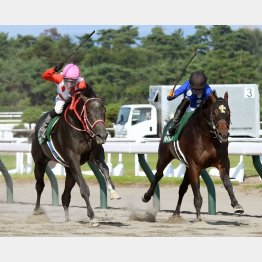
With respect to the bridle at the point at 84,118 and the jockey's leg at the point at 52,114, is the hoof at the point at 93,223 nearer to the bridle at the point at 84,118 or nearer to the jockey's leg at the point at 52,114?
the bridle at the point at 84,118

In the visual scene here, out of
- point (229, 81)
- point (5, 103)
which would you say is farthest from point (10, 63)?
point (229, 81)

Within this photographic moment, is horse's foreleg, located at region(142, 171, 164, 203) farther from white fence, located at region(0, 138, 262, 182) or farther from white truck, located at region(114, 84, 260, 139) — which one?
white truck, located at region(114, 84, 260, 139)

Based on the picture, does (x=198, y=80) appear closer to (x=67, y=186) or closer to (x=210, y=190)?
(x=210, y=190)

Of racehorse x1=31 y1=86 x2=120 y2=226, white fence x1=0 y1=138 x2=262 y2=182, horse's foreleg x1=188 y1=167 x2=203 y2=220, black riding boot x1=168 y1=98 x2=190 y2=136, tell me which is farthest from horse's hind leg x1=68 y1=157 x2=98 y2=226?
white fence x1=0 y1=138 x2=262 y2=182

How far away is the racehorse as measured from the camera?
37.4ft

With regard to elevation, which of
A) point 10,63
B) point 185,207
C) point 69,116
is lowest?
point 185,207

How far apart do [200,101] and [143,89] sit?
4636 cm

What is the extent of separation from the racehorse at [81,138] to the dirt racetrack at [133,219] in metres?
0.50

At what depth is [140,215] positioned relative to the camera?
1269 cm

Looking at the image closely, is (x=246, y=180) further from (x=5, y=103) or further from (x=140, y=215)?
(x=5, y=103)

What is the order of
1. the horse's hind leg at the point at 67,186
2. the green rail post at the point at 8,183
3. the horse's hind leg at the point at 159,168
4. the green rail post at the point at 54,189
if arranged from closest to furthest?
1. the horse's hind leg at the point at 67,186
2. the horse's hind leg at the point at 159,168
3. the green rail post at the point at 54,189
4. the green rail post at the point at 8,183

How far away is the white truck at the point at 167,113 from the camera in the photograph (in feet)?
120

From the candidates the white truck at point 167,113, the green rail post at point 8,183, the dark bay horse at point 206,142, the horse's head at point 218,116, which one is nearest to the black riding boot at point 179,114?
the dark bay horse at point 206,142

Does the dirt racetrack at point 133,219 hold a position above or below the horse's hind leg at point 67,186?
below
